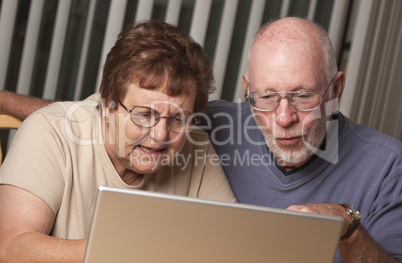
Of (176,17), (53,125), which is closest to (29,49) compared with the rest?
(176,17)

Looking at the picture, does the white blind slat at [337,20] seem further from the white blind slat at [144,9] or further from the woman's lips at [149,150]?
the woman's lips at [149,150]

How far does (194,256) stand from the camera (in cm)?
86

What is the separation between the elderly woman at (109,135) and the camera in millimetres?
1283

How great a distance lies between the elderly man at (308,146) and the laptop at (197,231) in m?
0.66

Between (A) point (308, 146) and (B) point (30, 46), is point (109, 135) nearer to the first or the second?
→ (A) point (308, 146)

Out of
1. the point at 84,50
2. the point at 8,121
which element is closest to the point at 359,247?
the point at 8,121

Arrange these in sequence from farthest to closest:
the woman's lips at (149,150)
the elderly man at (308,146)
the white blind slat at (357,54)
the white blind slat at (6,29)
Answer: the white blind slat at (357,54) < the white blind slat at (6,29) < the elderly man at (308,146) < the woman's lips at (149,150)

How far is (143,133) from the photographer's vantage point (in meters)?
1.38

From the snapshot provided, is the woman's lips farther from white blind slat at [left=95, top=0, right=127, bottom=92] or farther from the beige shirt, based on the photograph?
white blind slat at [left=95, top=0, right=127, bottom=92]

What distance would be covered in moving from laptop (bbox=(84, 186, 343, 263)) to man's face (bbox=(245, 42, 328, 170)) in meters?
0.69

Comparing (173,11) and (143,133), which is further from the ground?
(173,11)

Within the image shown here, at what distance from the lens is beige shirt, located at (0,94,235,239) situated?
130 centimetres

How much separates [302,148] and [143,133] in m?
0.52

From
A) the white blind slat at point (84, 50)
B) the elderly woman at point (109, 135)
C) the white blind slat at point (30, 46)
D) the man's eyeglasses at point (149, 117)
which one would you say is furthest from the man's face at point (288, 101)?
the white blind slat at point (30, 46)
